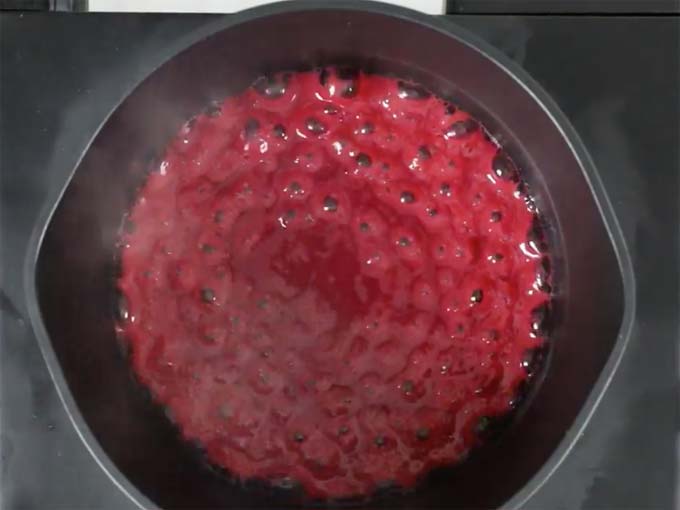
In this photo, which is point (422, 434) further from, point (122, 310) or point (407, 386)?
point (122, 310)

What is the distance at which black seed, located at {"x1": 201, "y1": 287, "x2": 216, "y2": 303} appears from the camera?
2.23 ft

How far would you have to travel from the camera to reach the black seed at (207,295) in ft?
2.23

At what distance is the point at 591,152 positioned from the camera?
0.60m

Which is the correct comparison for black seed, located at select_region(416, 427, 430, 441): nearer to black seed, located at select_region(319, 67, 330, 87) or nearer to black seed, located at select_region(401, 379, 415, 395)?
black seed, located at select_region(401, 379, 415, 395)

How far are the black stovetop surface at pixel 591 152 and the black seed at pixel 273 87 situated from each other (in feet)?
0.30

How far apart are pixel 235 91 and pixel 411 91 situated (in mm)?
152

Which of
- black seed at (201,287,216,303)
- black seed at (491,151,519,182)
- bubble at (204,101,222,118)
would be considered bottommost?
black seed at (201,287,216,303)

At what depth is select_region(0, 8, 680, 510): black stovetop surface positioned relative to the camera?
60 centimetres

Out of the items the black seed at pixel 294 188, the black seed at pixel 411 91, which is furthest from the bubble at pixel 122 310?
the black seed at pixel 411 91

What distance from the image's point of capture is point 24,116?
23.9 inches

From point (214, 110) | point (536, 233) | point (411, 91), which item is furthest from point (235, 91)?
point (536, 233)

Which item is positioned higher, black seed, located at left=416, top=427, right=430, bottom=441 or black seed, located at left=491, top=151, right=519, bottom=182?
black seed, located at left=491, top=151, right=519, bottom=182

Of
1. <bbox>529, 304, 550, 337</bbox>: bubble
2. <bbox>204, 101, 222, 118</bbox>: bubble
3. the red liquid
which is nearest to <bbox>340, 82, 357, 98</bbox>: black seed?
the red liquid

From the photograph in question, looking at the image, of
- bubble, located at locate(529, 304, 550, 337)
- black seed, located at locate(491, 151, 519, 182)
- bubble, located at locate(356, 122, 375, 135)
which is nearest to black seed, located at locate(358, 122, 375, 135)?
bubble, located at locate(356, 122, 375, 135)
